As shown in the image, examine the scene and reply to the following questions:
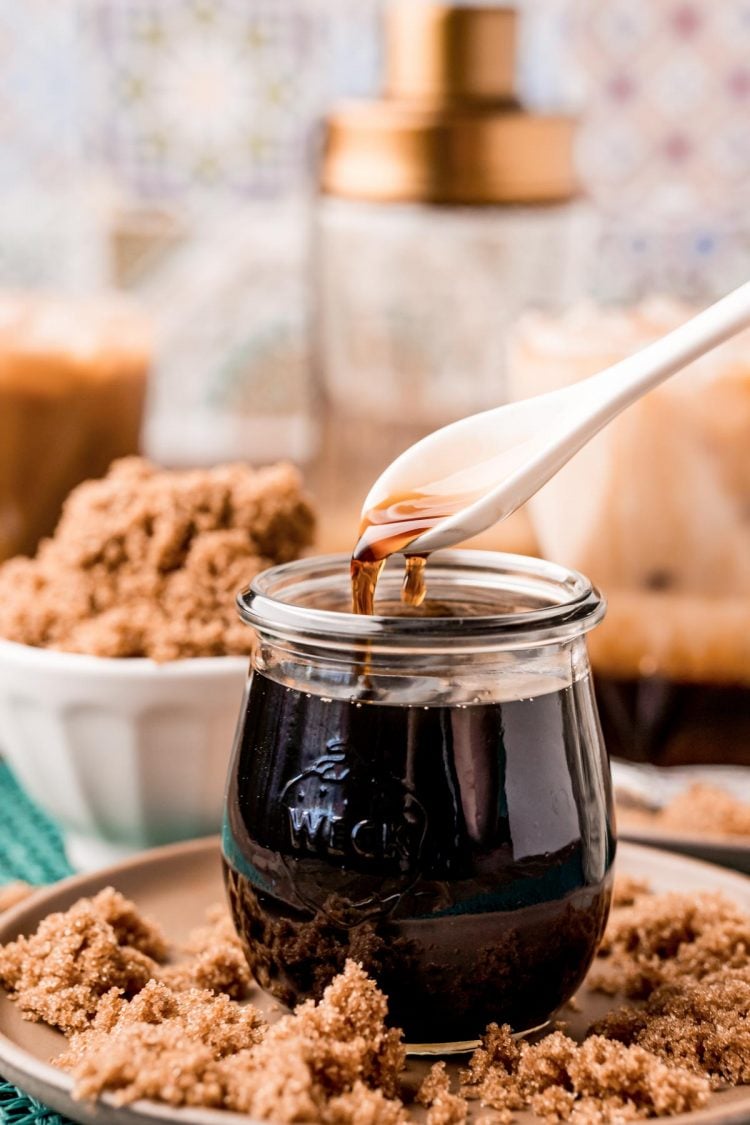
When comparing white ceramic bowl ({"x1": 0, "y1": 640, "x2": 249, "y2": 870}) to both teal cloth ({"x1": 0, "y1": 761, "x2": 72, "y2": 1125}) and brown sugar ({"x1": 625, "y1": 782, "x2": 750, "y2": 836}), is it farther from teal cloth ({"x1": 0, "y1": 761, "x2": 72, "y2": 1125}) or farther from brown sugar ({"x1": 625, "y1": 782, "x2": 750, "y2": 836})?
brown sugar ({"x1": 625, "y1": 782, "x2": 750, "y2": 836})

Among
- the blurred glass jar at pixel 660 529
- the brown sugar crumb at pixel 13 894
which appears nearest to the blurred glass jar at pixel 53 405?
the blurred glass jar at pixel 660 529

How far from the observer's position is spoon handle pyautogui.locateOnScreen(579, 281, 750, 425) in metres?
0.73

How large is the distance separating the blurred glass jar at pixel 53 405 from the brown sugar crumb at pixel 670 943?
29.8 inches

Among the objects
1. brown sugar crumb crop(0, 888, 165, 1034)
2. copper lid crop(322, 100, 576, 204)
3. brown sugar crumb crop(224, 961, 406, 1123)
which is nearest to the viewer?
brown sugar crumb crop(224, 961, 406, 1123)

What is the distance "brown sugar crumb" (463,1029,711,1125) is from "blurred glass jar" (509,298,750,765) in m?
0.73

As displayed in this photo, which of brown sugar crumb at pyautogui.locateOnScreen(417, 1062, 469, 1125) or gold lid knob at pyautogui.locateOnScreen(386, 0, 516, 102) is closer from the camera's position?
brown sugar crumb at pyautogui.locateOnScreen(417, 1062, 469, 1125)

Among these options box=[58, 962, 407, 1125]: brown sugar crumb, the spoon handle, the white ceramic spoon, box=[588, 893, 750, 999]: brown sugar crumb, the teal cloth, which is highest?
the spoon handle

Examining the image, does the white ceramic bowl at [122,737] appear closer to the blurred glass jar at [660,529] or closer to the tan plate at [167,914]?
the tan plate at [167,914]

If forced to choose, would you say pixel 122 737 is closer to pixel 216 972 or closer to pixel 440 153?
pixel 216 972

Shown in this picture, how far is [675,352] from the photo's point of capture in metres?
0.74

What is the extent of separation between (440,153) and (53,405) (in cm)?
51

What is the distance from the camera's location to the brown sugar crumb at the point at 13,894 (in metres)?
0.92

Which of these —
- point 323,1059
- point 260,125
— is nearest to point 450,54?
point 260,125

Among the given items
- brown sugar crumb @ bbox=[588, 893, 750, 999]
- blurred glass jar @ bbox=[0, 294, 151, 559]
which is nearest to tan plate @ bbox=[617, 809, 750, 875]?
brown sugar crumb @ bbox=[588, 893, 750, 999]
